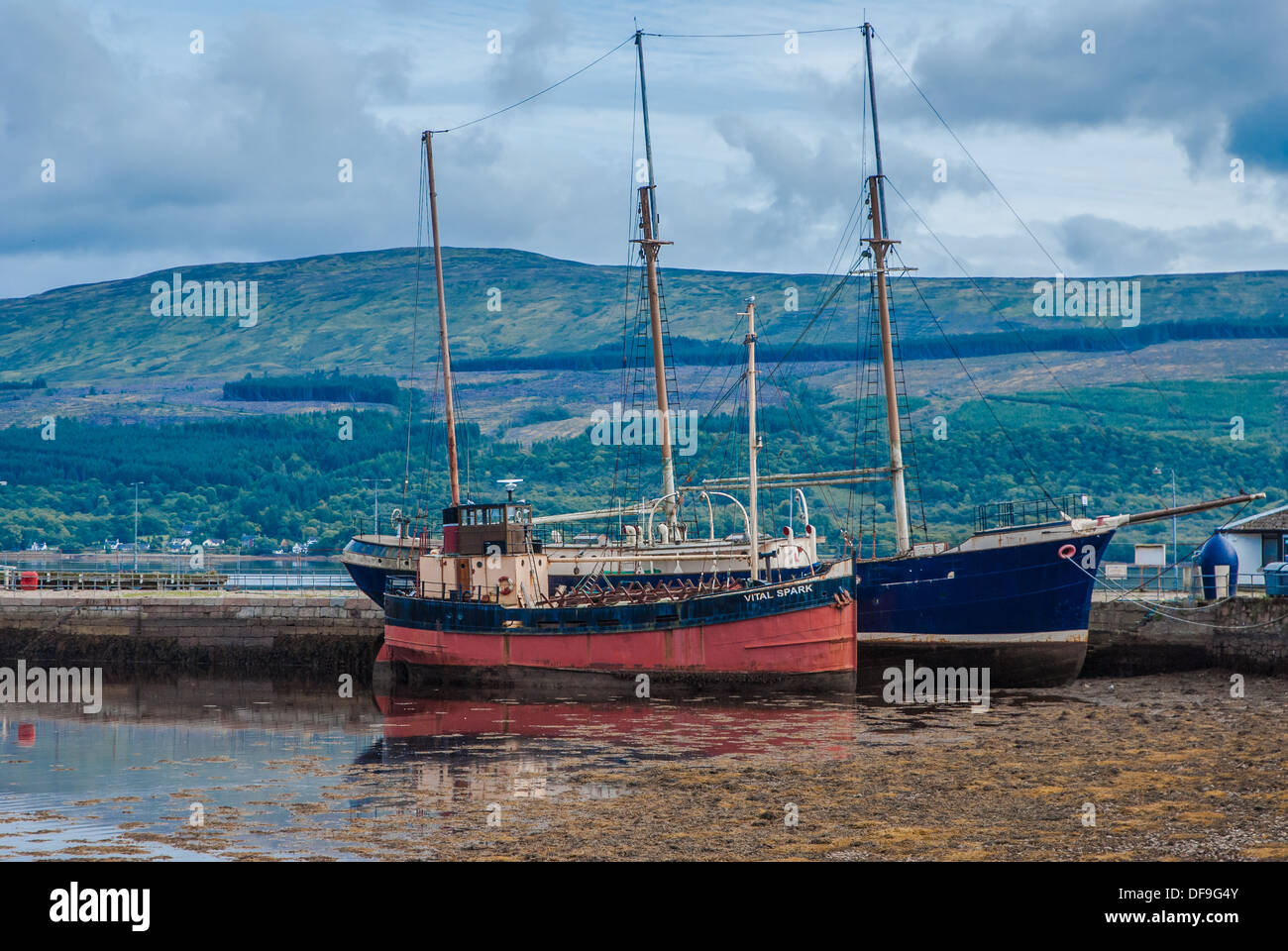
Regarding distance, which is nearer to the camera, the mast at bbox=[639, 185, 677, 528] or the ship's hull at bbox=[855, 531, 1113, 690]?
the ship's hull at bbox=[855, 531, 1113, 690]

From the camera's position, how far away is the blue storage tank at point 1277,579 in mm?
46188

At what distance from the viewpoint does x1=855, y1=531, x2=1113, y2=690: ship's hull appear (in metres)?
45.0

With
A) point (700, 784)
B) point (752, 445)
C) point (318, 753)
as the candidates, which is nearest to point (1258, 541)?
point (752, 445)

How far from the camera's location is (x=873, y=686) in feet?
149

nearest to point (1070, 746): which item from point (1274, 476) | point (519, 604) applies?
point (519, 604)

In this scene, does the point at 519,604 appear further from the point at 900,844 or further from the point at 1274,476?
the point at 1274,476

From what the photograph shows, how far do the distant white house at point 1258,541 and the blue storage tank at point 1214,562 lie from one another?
1.89 metres

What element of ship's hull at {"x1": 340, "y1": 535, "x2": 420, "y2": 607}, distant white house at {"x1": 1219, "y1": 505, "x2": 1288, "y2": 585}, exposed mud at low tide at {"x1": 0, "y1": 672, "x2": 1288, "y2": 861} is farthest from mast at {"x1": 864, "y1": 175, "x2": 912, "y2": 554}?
ship's hull at {"x1": 340, "y1": 535, "x2": 420, "y2": 607}

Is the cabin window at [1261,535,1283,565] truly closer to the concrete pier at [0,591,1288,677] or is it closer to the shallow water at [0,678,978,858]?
the concrete pier at [0,591,1288,677]

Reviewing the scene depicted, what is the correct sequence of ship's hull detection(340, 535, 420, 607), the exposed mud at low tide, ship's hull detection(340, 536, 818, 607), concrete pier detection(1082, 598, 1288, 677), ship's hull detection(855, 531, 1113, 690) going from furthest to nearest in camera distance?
ship's hull detection(340, 535, 420, 607) < ship's hull detection(340, 536, 818, 607) < ship's hull detection(855, 531, 1113, 690) < concrete pier detection(1082, 598, 1288, 677) < the exposed mud at low tide

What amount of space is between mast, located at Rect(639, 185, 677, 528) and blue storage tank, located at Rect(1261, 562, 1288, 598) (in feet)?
63.4

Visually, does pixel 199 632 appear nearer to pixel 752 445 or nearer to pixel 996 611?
pixel 752 445

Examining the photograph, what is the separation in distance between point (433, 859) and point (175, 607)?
39001mm

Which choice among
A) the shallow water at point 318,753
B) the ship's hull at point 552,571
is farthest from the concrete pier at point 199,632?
the shallow water at point 318,753
